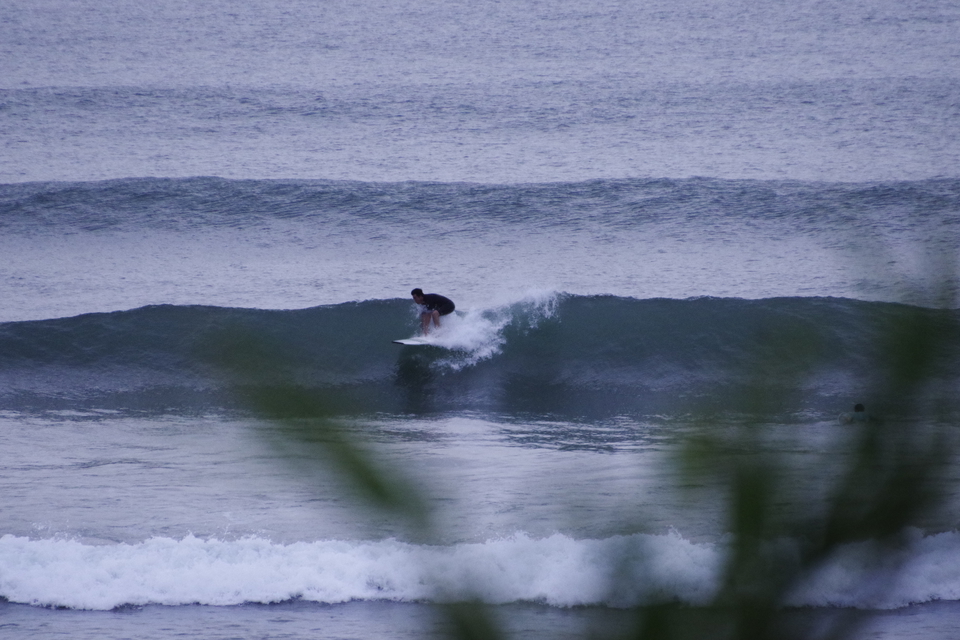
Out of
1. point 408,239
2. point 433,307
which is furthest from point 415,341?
point 408,239

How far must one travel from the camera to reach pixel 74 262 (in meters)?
18.9

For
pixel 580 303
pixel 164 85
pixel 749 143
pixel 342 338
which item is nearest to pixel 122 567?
pixel 342 338

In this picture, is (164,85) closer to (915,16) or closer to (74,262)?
(74,262)

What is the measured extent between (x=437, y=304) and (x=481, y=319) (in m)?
1.67

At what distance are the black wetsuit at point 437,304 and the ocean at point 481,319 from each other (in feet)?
3.28

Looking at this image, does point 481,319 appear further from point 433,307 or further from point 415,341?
point 433,307

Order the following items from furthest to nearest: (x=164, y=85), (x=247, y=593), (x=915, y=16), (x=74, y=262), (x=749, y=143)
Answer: (x=915, y=16)
(x=164, y=85)
(x=749, y=143)
(x=74, y=262)
(x=247, y=593)

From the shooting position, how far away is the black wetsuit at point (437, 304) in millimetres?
13273

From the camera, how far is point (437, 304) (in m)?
13.3

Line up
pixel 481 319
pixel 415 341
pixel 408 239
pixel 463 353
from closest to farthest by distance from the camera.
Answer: pixel 415 341, pixel 463 353, pixel 481 319, pixel 408 239

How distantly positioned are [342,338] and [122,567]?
7.31 metres

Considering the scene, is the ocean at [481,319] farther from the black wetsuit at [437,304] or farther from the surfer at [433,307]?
the black wetsuit at [437,304]

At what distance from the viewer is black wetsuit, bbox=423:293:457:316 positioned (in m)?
13.3

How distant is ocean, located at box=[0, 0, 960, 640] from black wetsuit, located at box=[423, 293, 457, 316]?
3.28 ft
